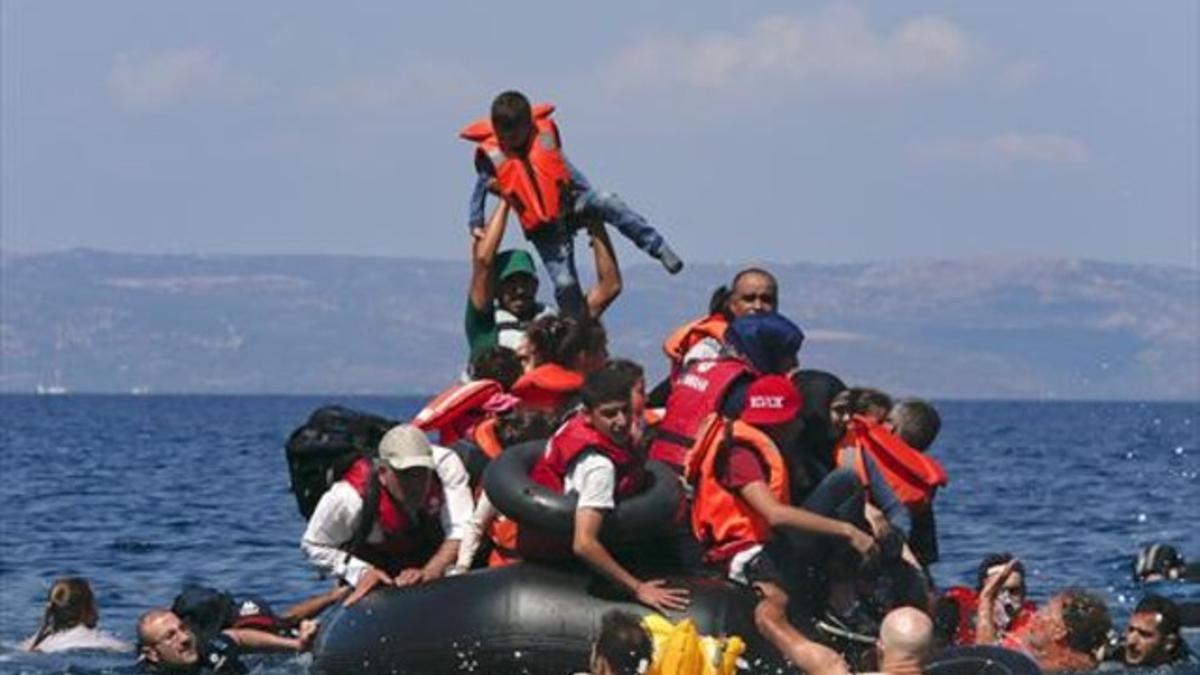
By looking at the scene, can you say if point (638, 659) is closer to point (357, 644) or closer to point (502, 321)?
point (357, 644)

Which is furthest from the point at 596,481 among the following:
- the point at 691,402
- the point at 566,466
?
the point at 691,402

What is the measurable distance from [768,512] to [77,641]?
789 cm

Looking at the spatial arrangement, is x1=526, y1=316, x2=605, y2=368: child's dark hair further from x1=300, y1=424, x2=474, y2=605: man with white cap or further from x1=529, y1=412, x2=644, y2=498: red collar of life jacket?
x1=529, y1=412, x2=644, y2=498: red collar of life jacket

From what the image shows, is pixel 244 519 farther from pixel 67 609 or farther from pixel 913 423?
pixel 913 423

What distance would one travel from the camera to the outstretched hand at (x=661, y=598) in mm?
16578

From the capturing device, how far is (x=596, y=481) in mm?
16422

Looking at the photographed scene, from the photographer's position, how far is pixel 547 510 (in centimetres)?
1661

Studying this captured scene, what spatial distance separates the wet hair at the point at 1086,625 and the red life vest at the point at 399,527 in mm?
3893

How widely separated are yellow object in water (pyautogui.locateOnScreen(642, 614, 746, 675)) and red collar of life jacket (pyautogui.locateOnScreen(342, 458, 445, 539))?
3.29 meters

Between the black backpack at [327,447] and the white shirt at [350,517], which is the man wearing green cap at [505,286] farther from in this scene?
the white shirt at [350,517]

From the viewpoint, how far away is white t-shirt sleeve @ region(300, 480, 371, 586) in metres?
17.7

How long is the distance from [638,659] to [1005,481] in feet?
171

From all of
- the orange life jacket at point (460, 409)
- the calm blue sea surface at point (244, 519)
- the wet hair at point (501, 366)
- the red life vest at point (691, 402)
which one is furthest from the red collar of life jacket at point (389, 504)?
the calm blue sea surface at point (244, 519)

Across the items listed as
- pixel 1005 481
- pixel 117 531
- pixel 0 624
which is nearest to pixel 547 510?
pixel 0 624
